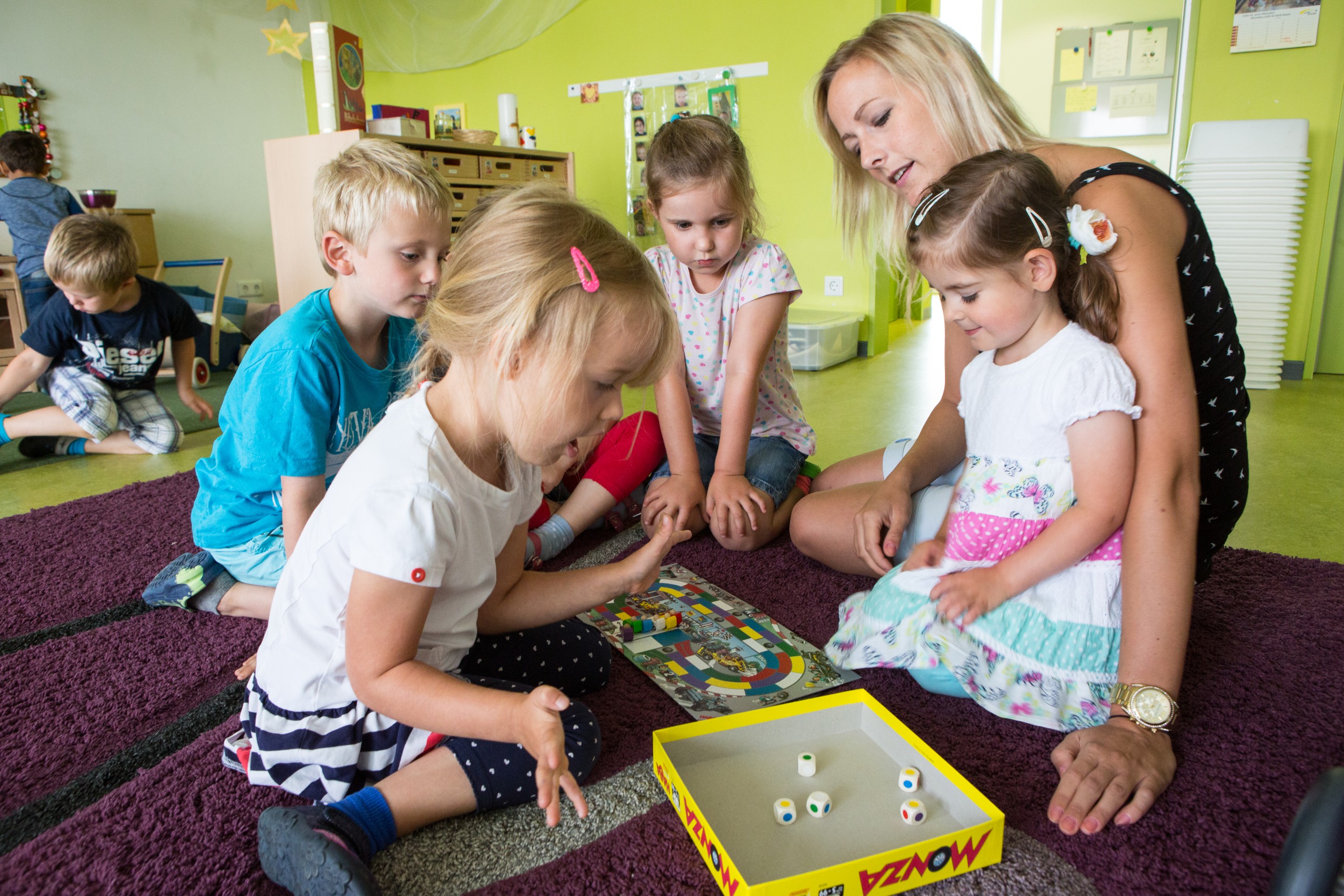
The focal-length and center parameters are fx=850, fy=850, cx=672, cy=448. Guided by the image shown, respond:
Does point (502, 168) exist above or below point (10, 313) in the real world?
above

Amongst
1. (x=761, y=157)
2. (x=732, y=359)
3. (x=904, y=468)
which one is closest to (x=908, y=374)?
(x=761, y=157)

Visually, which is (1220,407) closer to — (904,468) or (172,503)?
(904,468)

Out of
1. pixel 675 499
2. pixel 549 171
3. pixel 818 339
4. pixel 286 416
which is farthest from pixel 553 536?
pixel 549 171

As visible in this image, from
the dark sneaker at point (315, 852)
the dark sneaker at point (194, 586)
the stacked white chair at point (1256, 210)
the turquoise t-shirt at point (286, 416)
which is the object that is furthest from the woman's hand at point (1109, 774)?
the stacked white chair at point (1256, 210)

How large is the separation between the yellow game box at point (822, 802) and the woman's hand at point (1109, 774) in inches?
3.4

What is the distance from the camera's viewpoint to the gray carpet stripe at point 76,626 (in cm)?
113

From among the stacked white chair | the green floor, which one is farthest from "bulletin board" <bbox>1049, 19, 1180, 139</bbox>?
the green floor

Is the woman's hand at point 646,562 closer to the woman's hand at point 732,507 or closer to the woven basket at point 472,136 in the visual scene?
the woman's hand at point 732,507

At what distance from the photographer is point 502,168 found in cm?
294

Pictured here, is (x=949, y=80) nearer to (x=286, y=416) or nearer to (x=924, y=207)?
(x=924, y=207)

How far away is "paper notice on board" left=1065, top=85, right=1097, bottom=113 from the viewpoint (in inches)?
127

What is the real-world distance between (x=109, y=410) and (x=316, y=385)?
1.43 metres

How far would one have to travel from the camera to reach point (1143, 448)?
2.81 feet

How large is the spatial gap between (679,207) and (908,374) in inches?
72.9
